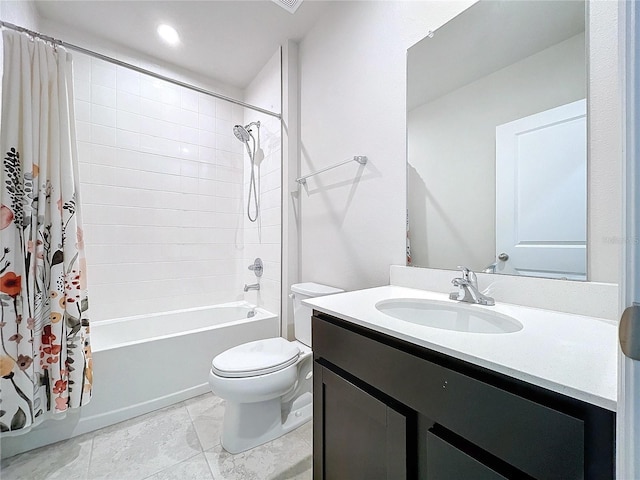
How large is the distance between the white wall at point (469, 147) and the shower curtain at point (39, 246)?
5.60ft

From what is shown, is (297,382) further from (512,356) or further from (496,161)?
(496,161)

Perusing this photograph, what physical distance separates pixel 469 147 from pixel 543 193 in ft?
1.11

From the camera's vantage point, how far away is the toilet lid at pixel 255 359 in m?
1.29

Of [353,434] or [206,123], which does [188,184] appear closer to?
[206,123]

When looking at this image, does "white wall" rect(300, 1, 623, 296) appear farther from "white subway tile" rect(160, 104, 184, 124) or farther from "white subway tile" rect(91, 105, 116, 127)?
"white subway tile" rect(91, 105, 116, 127)

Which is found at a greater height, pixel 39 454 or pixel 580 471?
pixel 580 471

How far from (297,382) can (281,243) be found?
1011mm

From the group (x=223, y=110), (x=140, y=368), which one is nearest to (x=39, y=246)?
(x=140, y=368)

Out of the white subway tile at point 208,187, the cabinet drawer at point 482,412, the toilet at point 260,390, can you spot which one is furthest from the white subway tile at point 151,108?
the cabinet drawer at point 482,412

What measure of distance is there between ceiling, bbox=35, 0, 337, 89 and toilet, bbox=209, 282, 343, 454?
6.13 ft

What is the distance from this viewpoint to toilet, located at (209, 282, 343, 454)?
1.28 meters

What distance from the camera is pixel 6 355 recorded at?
1.21 meters

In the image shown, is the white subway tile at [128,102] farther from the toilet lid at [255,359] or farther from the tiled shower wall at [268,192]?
the toilet lid at [255,359]

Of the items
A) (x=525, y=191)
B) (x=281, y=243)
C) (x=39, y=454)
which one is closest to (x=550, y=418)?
(x=525, y=191)
